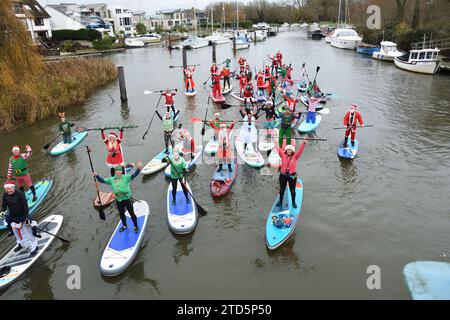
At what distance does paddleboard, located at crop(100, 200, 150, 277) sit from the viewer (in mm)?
7734

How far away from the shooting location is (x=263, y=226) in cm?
949

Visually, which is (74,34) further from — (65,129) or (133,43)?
(65,129)

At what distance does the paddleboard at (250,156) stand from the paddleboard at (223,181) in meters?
0.85

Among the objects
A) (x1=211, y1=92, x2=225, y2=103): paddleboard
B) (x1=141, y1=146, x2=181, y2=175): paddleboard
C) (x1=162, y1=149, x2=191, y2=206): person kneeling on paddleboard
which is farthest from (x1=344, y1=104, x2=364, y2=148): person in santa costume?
(x1=211, y1=92, x2=225, y2=103): paddleboard

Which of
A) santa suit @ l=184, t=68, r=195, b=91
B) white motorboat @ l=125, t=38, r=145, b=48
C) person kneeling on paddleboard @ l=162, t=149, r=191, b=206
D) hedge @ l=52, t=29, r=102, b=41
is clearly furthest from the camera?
white motorboat @ l=125, t=38, r=145, b=48

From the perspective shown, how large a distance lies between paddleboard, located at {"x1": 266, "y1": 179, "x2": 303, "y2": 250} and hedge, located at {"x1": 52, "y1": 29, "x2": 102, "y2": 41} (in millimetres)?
59573

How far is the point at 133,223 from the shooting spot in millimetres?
8945

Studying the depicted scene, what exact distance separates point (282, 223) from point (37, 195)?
297 inches

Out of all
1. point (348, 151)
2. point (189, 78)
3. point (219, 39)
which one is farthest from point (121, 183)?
point (219, 39)

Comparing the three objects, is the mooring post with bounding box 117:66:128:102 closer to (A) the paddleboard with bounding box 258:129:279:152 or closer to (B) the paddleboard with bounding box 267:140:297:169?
(A) the paddleboard with bounding box 258:129:279:152
